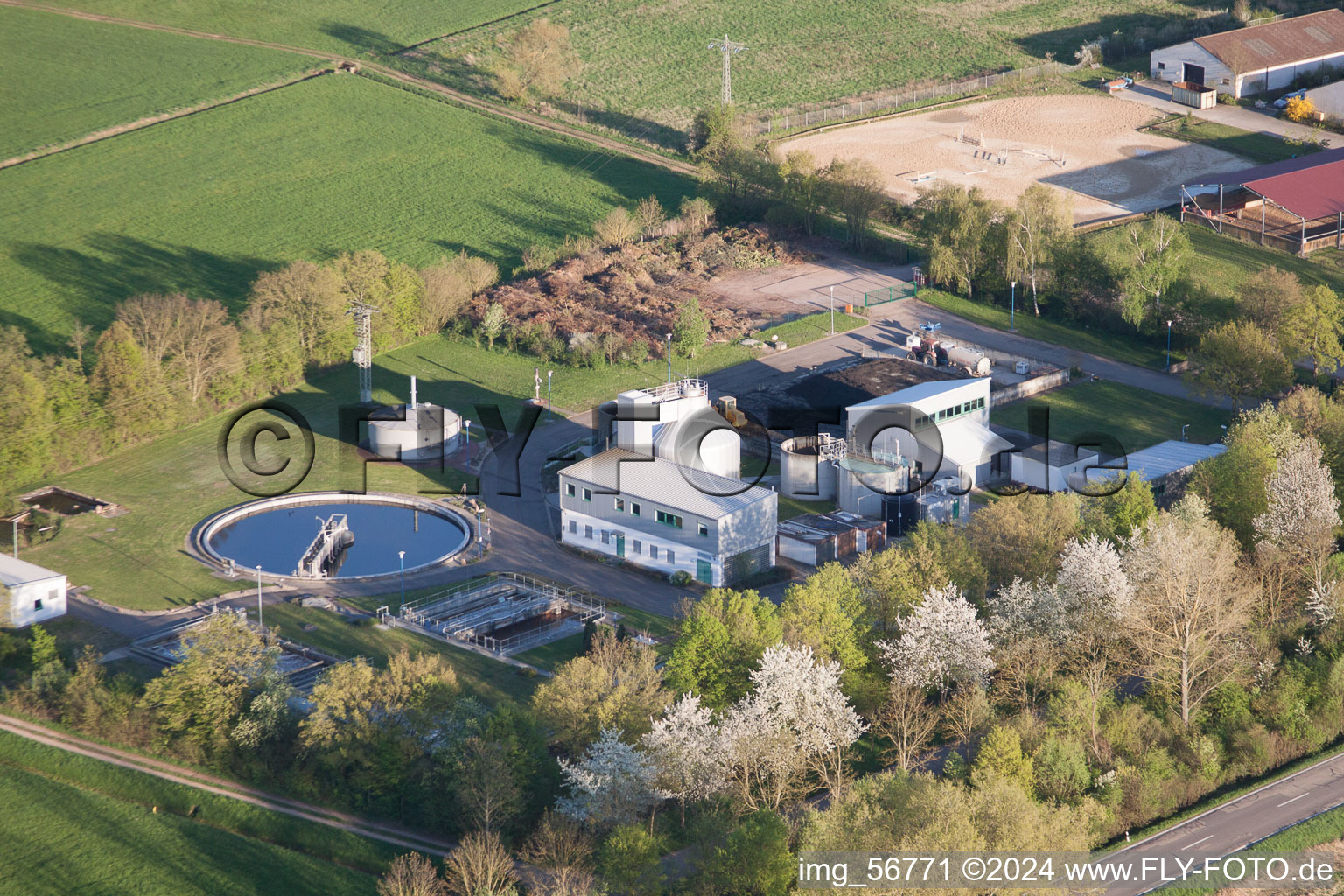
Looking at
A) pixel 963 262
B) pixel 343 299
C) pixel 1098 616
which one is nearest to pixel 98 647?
pixel 343 299

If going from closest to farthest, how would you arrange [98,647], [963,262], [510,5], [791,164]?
1. [98,647]
2. [963,262]
3. [791,164]
4. [510,5]

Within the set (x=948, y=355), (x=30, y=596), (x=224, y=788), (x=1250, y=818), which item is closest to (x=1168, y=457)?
(x=948, y=355)

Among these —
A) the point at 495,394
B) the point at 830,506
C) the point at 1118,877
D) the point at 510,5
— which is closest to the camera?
the point at 1118,877

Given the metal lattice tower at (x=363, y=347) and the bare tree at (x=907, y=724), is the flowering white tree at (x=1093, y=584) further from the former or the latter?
the metal lattice tower at (x=363, y=347)

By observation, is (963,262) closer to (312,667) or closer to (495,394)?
(495,394)

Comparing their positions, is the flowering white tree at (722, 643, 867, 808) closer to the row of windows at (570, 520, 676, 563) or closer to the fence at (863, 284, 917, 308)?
the row of windows at (570, 520, 676, 563)

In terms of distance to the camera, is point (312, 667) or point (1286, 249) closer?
point (312, 667)
